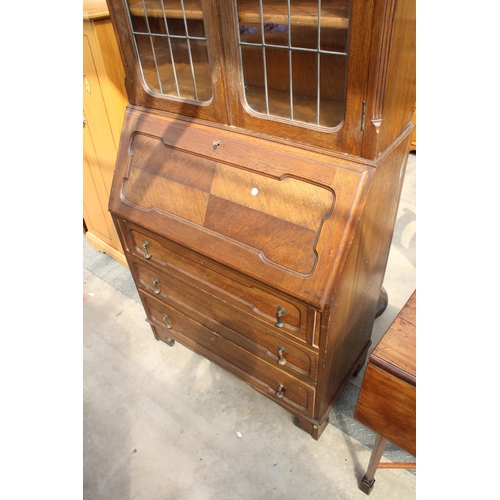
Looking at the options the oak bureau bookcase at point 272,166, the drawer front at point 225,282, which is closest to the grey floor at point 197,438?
the oak bureau bookcase at point 272,166

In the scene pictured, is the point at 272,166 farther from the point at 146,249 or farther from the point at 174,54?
the point at 146,249

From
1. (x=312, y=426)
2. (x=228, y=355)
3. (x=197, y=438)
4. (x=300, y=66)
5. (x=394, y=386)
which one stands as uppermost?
(x=300, y=66)

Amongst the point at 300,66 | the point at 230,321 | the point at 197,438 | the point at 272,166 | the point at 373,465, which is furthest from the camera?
the point at 197,438

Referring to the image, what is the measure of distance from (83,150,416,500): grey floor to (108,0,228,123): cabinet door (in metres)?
1.49

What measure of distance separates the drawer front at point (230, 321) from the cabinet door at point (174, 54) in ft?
2.52

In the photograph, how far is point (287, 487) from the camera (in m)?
1.80

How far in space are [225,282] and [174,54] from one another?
0.93m

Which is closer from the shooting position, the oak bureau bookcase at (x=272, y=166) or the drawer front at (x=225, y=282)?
the oak bureau bookcase at (x=272, y=166)

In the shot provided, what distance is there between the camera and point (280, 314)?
148 cm

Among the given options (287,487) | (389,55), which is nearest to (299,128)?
(389,55)

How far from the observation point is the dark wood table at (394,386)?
48.9 inches

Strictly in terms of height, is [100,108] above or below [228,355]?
above

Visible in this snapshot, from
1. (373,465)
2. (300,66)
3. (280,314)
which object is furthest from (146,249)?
(373,465)

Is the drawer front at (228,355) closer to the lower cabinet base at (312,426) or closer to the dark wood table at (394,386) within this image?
the lower cabinet base at (312,426)
